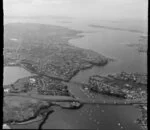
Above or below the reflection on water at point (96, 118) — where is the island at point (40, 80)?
above

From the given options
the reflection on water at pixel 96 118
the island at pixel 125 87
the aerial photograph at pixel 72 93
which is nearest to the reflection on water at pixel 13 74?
the aerial photograph at pixel 72 93

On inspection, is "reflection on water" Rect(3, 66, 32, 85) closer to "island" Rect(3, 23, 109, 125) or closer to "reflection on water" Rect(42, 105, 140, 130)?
"island" Rect(3, 23, 109, 125)

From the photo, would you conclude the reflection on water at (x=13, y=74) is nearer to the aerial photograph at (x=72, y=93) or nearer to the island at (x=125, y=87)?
the aerial photograph at (x=72, y=93)

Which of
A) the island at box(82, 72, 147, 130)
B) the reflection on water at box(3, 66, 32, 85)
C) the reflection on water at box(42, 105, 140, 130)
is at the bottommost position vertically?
the reflection on water at box(3, 66, 32, 85)

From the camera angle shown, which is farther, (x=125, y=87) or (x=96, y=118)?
(x=125, y=87)

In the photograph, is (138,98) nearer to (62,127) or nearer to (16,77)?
(62,127)

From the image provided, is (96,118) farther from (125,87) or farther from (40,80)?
(40,80)

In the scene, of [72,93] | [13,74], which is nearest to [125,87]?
[72,93]

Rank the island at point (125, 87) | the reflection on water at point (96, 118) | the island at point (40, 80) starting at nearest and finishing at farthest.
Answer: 1. the reflection on water at point (96, 118)
2. the island at point (40, 80)
3. the island at point (125, 87)

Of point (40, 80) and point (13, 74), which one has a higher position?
point (40, 80)

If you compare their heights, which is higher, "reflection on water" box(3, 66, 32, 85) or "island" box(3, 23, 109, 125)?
"island" box(3, 23, 109, 125)

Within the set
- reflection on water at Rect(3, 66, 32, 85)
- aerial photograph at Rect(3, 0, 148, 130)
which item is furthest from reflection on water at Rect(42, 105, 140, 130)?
reflection on water at Rect(3, 66, 32, 85)
